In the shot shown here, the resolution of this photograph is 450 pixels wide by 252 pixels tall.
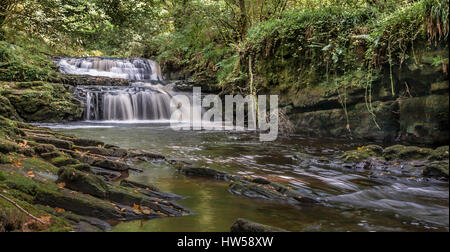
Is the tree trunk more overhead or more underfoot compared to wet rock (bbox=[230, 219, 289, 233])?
more overhead

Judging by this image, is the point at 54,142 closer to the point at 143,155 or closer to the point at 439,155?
the point at 143,155

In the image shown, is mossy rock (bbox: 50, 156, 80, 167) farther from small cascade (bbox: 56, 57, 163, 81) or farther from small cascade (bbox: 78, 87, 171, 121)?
small cascade (bbox: 56, 57, 163, 81)

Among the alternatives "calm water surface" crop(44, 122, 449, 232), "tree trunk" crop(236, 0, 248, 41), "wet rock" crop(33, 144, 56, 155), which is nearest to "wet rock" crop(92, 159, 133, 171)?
"calm water surface" crop(44, 122, 449, 232)

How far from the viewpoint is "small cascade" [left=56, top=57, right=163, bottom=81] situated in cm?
1730

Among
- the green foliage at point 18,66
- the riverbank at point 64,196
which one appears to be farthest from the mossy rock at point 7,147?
the green foliage at point 18,66

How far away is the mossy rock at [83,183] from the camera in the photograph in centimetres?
331

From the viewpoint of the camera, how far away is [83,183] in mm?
3336

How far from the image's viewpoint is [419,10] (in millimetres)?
6355

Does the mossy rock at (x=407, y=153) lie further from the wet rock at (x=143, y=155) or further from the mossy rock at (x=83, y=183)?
the mossy rock at (x=83, y=183)

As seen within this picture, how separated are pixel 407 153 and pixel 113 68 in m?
16.4

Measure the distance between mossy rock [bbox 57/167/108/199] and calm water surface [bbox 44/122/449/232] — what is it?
25.6 inches
